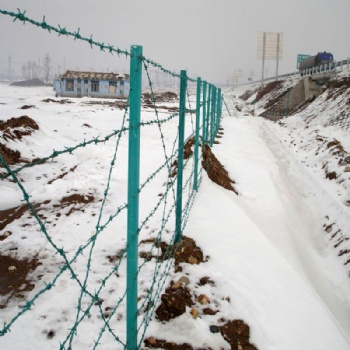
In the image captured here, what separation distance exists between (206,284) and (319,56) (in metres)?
35.2

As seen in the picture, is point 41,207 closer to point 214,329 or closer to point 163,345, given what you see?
point 163,345

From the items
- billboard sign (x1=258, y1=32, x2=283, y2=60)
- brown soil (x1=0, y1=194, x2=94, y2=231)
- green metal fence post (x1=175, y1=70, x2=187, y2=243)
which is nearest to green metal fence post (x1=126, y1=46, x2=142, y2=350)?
green metal fence post (x1=175, y1=70, x2=187, y2=243)

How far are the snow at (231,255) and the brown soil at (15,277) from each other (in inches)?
4.8

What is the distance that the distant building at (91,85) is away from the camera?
133 ft

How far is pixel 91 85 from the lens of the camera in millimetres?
40844

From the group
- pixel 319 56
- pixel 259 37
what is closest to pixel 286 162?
pixel 319 56

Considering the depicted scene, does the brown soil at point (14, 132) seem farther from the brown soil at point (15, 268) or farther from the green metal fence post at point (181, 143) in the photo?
the green metal fence post at point (181, 143)

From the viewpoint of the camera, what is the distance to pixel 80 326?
9.27 feet

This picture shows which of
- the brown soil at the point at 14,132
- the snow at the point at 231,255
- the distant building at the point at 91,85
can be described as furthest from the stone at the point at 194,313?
the distant building at the point at 91,85

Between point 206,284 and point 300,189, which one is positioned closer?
point 206,284

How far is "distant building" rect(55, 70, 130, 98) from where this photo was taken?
Result: 40469 mm

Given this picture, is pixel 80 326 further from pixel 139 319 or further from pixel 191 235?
pixel 191 235

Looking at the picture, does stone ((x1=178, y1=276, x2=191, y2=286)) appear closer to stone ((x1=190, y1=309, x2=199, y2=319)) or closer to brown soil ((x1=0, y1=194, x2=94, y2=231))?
stone ((x1=190, y1=309, x2=199, y2=319))

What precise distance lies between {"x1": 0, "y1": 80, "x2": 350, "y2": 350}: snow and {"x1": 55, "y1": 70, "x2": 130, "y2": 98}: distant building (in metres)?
33.7
